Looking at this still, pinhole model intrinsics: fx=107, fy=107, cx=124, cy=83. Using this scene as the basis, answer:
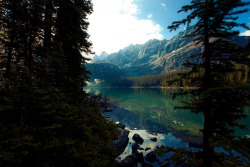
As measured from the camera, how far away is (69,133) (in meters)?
7.53

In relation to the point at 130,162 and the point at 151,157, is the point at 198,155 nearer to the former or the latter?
the point at 130,162

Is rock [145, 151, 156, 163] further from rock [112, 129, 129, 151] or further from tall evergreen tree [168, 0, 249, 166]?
tall evergreen tree [168, 0, 249, 166]

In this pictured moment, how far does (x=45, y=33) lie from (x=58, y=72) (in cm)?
378

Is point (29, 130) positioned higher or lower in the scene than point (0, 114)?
lower

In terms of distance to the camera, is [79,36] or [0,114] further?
[79,36]

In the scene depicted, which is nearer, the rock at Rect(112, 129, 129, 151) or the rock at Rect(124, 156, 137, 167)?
the rock at Rect(124, 156, 137, 167)

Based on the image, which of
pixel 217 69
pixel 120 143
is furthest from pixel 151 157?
pixel 217 69

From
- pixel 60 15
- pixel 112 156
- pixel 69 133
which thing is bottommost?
pixel 112 156

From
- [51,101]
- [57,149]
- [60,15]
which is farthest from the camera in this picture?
[60,15]

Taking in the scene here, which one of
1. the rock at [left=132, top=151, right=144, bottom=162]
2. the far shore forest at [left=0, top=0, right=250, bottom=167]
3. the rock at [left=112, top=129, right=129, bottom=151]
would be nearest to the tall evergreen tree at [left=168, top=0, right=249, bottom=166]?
the far shore forest at [left=0, top=0, right=250, bottom=167]

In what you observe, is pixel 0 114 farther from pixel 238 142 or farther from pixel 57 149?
pixel 238 142

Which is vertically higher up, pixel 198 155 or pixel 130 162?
pixel 198 155

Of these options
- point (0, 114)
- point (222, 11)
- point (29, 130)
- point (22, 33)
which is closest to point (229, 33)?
point (222, 11)

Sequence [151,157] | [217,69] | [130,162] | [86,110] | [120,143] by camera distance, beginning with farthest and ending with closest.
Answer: [120,143] < [151,157] < [86,110] < [130,162] < [217,69]
